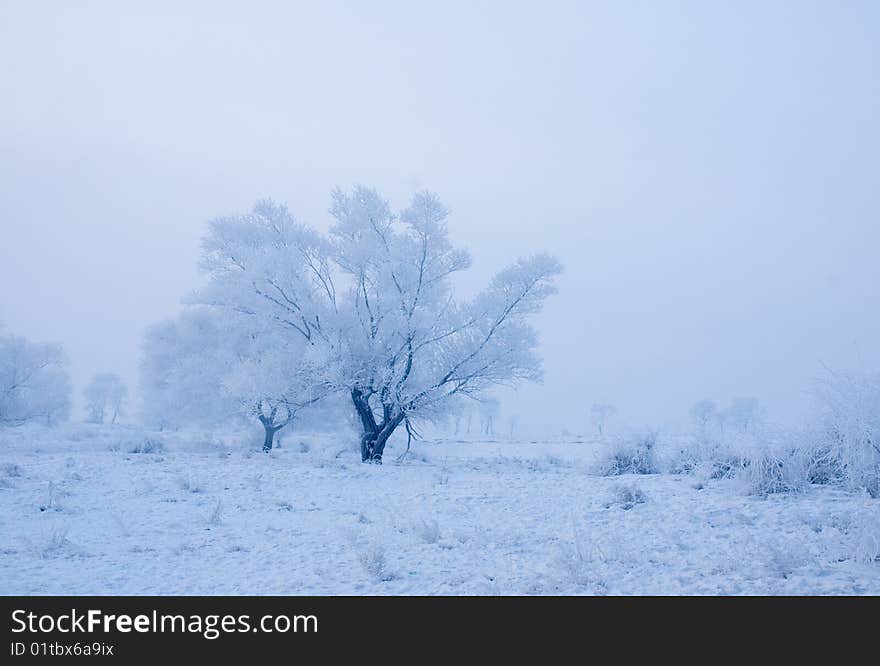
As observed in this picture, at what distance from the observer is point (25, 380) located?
31188mm

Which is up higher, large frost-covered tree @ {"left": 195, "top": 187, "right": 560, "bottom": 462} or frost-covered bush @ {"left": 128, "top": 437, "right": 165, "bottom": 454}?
large frost-covered tree @ {"left": 195, "top": 187, "right": 560, "bottom": 462}

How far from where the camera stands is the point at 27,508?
7.82m

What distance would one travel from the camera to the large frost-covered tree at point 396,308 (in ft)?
51.3

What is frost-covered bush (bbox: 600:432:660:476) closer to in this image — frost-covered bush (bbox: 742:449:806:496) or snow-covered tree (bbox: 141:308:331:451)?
frost-covered bush (bbox: 742:449:806:496)

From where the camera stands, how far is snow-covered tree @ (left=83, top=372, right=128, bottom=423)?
75.2 meters

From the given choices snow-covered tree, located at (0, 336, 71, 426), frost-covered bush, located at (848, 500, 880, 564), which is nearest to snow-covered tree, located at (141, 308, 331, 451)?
snow-covered tree, located at (0, 336, 71, 426)

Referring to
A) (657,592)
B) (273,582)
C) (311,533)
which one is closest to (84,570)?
(273,582)

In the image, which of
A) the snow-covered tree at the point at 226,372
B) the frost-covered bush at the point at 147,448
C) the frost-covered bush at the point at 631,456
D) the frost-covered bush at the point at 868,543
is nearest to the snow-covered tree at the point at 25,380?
the snow-covered tree at the point at 226,372

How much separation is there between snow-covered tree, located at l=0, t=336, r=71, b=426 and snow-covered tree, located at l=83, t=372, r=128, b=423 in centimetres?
4564

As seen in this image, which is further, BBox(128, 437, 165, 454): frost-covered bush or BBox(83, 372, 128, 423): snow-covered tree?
BBox(83, 372, 128, 423): snow-covered tree

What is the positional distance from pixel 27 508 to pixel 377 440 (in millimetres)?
9269

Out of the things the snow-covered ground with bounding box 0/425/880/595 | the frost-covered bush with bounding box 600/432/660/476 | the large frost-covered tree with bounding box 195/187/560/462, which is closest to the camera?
the snow-covered ground with bounding box 0/425/880/595

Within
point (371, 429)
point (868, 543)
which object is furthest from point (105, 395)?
point (868, 543)

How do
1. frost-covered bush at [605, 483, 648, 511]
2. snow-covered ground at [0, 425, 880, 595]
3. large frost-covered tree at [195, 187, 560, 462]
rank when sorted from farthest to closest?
large frost-covered tree at [195, 187, 560, 462], frost-covered bush at [605, 483, 648, 511], snow-covered ground at [0, 425, 880, 595]
